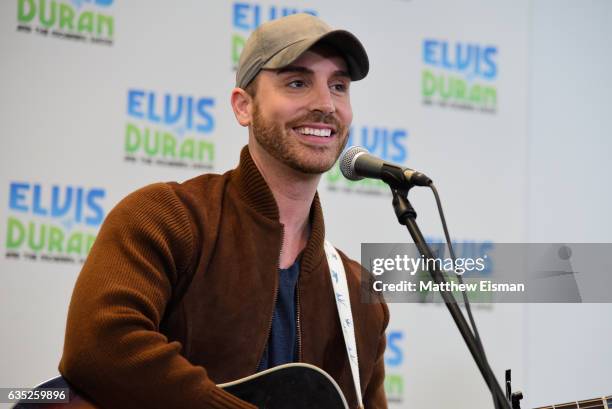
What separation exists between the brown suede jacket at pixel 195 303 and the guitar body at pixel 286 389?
0.19 ft

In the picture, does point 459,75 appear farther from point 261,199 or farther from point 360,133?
point 261,199

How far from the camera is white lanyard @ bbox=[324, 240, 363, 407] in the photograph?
250cm

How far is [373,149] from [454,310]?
241 centimetres

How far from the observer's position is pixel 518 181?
4.45 meters

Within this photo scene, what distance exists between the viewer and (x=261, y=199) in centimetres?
240

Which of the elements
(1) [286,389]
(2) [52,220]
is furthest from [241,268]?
(2) [52,220]

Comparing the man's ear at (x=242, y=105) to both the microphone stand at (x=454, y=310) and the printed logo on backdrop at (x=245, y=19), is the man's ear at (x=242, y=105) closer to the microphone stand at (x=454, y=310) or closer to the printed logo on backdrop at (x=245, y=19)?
the microphone stand at (x=454, y=310)

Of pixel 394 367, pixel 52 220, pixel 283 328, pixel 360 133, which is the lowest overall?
pixel 394 367

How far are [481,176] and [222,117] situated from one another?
57.9 inches

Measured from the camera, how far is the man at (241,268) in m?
1.95

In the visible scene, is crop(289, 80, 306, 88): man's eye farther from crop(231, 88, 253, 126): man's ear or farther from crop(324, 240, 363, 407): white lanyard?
crop(324, 240, 363, 407): white lanyard

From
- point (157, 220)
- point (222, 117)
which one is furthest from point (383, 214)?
point (157, 220)

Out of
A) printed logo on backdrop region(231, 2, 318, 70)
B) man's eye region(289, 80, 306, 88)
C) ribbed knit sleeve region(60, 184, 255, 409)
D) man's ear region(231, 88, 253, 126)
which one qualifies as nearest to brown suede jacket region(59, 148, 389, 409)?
ribbed knit sleeve region(60, 184, 255, 409)

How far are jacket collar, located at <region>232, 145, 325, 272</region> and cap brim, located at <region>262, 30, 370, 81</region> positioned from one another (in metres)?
0.31
